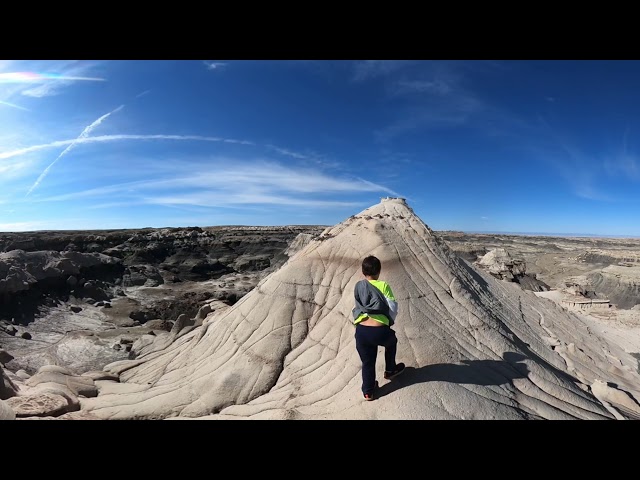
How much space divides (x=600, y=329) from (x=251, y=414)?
594 inches

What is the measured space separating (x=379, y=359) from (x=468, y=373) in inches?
Answer: 57.0

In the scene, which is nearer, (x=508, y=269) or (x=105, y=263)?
(x=508, y=269)

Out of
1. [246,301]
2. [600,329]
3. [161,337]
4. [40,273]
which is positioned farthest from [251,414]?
[40,273]

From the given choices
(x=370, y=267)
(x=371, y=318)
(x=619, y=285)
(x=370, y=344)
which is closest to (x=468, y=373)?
(x=370, y=344)

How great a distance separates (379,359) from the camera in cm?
614

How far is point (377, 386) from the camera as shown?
17.5ft

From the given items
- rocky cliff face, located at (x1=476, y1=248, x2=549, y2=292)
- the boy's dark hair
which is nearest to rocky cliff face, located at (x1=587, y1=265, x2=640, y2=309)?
rocky cliff face, located at (x1=476, y1=248, x2=549, y2=292)

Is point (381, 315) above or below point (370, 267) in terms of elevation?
below

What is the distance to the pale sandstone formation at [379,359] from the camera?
552 cm

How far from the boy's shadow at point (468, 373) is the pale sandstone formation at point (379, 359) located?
0.03 metres

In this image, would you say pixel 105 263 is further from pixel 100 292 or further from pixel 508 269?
pixel 508 269

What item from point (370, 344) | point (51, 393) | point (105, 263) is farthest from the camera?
point (105, 263)

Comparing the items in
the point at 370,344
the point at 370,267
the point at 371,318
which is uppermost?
the point at 370,267
